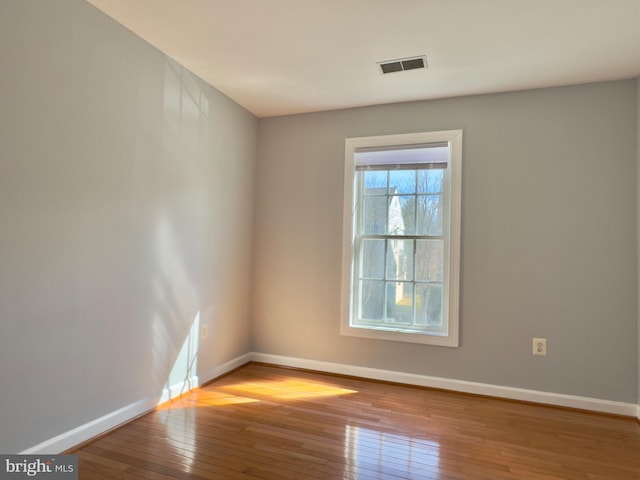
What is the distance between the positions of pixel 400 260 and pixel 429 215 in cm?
47

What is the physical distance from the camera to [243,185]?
3619 mm

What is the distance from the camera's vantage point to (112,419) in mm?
2271

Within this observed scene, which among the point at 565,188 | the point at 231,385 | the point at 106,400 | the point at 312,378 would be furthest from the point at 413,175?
the point at 106,400

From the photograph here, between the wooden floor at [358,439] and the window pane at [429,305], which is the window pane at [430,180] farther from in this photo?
the wooden floor at [358,439]

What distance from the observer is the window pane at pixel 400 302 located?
329 centimetres

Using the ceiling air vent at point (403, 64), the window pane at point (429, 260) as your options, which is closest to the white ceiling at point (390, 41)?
the ceiling air vent at point (403, 64)

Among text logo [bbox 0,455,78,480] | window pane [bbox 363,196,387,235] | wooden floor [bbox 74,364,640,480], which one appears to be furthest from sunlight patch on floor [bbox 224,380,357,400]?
window pane [bbox 363,196,387,235]

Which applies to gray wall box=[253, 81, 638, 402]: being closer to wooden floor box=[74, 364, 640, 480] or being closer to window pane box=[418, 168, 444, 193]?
window pane box=[418, 168, 444, 193]

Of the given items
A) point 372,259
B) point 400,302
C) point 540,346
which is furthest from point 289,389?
point 540,346

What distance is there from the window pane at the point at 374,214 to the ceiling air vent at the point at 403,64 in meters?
1.11

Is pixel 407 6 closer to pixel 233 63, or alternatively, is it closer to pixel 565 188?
pixel 233 63

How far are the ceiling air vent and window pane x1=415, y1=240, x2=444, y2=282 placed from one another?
1.41 m

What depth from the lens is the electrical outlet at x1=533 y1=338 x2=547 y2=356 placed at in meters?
2.85

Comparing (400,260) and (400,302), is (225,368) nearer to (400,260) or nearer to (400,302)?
(400,302)
